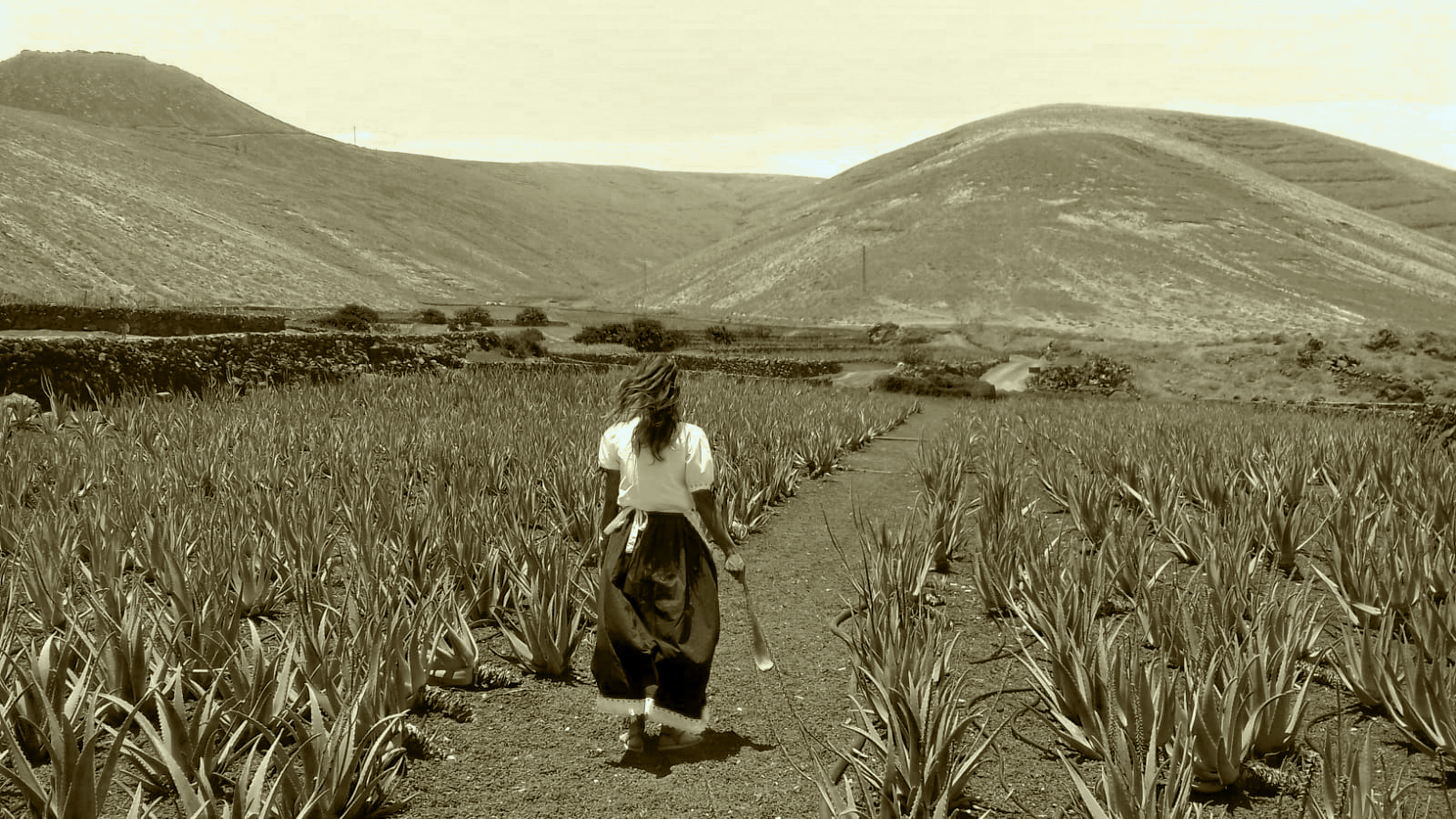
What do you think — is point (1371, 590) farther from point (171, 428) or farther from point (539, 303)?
point (539, 303)

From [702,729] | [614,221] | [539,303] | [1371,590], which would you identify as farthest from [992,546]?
[614,221]

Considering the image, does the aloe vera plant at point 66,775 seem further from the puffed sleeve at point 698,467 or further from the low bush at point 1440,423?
the low bush at point 1440,423

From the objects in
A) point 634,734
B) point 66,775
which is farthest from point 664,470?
point 66,775

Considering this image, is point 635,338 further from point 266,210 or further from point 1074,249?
point 266,210

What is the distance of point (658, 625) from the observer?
368cm

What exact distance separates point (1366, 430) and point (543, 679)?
9.21m

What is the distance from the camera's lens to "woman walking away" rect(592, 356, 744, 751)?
362 centimetres

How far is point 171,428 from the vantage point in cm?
865

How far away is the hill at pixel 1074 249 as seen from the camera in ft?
210

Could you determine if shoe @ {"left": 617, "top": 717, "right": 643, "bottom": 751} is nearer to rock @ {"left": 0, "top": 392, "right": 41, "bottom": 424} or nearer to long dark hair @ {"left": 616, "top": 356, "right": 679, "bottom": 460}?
long dark hair @ {"left": 616, "top": 356, "right": 679, "bottom": 460}

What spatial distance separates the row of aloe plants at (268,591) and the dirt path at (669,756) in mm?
162

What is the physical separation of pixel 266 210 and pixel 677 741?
293 ft

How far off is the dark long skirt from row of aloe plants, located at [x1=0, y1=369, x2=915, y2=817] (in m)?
0.65

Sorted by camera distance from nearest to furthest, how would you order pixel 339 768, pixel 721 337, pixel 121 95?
pixel 339 768
pixel 721 337
pixel 121 95
